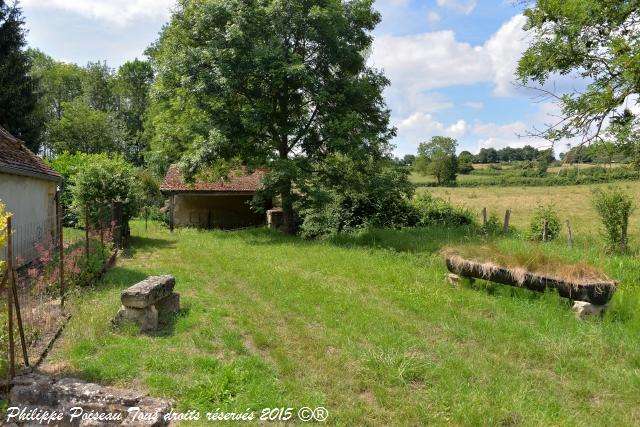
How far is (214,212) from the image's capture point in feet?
86.2

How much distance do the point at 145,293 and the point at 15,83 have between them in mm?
22217

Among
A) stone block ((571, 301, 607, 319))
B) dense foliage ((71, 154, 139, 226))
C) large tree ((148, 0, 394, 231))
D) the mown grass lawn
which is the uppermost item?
large tree ((148, 0, 394, 231))

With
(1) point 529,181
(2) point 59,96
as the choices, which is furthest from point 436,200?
(2) point 59,96

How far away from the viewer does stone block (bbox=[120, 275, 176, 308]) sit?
272 inches

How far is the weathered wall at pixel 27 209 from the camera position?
1188 centimetres

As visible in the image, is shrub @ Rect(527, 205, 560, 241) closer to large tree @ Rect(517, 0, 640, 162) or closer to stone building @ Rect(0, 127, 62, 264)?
large tree @ Rect(517, 0, 640, 162)

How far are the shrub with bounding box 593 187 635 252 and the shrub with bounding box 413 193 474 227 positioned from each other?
678 centimetres

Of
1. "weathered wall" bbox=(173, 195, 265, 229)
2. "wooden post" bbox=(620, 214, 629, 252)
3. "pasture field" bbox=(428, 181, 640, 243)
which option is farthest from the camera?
"pasture field" bbox=(428, 181, 640, 243)

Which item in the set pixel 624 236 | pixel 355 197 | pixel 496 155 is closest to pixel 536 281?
pixel 624 236

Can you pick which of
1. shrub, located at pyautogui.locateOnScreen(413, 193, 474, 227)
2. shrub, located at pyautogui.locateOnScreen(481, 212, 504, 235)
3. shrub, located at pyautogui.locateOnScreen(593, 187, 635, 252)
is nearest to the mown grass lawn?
shrub, located at pyautogui.locateOnScreen(593, 187, 635, 252)

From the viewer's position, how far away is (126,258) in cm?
1390

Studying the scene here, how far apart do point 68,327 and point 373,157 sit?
14079 mm

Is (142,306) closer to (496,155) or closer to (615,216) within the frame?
(615,216)

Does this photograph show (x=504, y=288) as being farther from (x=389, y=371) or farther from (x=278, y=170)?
(x=278, y=170)
